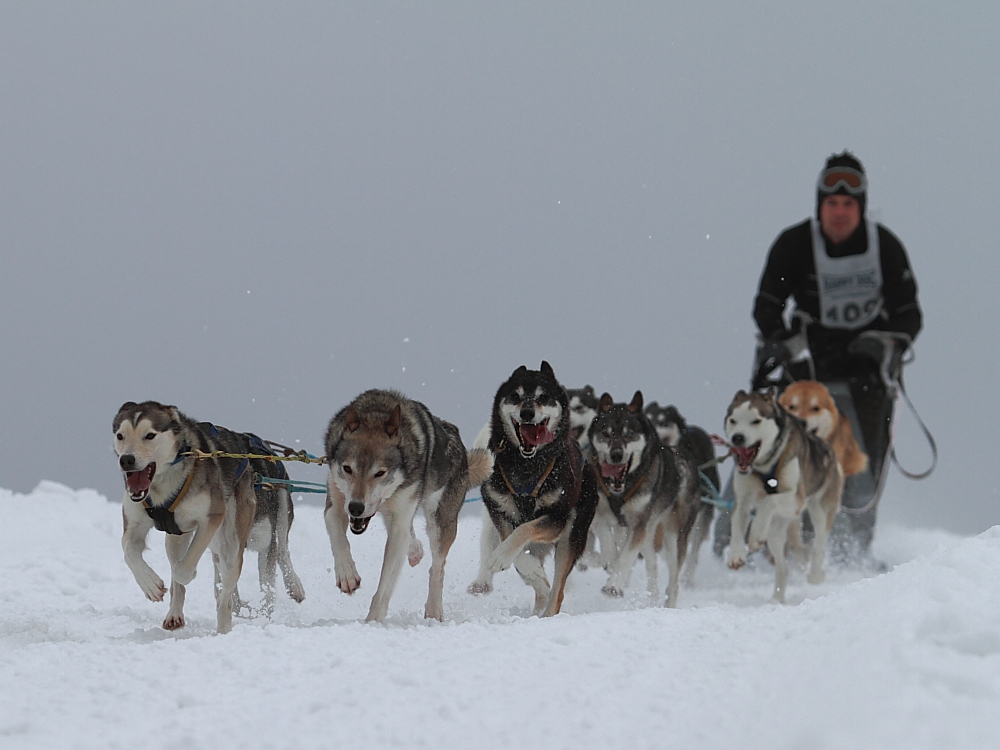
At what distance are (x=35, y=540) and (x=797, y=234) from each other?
5.92 m

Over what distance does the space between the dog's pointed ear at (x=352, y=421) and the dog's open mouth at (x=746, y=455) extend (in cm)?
280

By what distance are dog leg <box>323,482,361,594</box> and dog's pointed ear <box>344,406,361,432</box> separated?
0.23 m

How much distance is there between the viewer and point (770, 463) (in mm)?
6055

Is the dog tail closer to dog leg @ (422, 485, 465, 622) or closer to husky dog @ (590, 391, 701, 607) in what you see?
dog leg @ (422, 485, 465, 622)

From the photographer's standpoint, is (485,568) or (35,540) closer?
(485,568)

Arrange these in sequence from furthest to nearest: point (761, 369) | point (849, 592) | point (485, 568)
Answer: point (761, 369) → point (485, 568) → point (849, 592)

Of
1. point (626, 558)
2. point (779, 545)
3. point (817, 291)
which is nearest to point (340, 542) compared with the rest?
point (626, 558)

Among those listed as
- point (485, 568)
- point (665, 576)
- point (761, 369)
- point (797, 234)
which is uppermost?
point (797, 234)

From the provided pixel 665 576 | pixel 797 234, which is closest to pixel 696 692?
pixel 665 576

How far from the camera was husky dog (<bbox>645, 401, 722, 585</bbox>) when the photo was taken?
22.3ft

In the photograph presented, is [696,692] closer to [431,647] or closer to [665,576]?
[431,647]

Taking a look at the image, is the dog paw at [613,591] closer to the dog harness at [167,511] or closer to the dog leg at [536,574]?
the dog leg at [536,574]

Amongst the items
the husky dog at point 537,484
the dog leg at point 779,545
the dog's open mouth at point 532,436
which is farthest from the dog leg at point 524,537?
the dog leg at point 779,545

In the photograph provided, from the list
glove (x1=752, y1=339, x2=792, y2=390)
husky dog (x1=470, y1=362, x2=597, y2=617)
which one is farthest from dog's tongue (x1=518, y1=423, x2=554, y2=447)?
glove (x1=752, y1=339, x2=792, y2=390)
